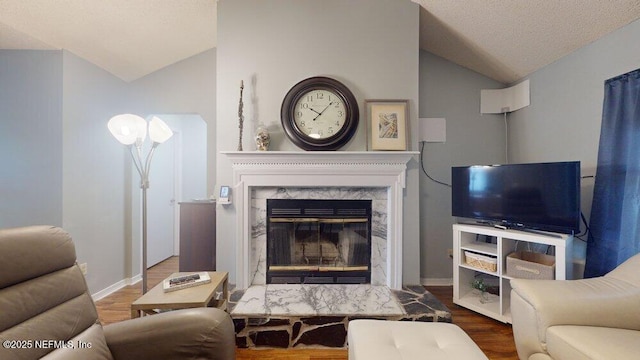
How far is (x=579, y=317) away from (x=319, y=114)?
2.10 metres

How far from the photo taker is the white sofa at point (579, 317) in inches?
47.1

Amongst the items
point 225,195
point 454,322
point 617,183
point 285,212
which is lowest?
point 454,322

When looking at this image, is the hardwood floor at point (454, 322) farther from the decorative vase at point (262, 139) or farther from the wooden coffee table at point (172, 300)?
the decorative vase at point (262, 139)

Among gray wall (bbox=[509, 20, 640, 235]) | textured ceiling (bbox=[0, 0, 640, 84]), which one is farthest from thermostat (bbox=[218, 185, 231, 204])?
gray wall (bbox=[509, 20, 640, 235])

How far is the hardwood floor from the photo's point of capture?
1.79 metres

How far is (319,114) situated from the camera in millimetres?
2379

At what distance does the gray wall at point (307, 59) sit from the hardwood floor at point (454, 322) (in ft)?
1.75

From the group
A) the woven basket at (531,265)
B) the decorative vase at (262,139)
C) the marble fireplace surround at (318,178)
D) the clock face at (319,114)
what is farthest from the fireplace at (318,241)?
the woven basket at (531,265)

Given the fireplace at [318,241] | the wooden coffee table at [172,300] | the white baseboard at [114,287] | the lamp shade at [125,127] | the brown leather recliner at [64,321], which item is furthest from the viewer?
the white baseboard at [114,287]

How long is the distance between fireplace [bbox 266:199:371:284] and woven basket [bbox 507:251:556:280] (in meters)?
1.13

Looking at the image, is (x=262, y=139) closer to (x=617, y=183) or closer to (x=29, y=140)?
(x=29, y=140)

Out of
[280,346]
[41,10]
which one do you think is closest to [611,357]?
[280,346]

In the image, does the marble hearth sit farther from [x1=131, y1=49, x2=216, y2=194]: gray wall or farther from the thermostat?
[x1=131, y1=49, x2=216, y2=194]: gray wall

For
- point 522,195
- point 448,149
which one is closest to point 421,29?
point 448,149
